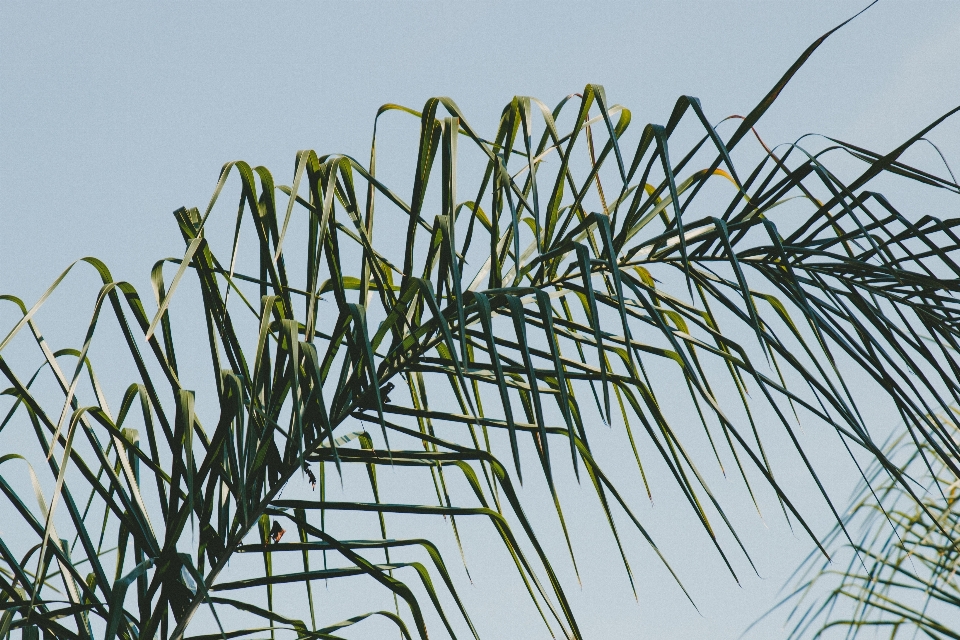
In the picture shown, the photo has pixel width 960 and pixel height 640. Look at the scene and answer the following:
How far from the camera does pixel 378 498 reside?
975mm

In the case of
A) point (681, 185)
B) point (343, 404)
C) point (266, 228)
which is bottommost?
point (343, 404)

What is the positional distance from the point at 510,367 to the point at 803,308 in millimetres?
281

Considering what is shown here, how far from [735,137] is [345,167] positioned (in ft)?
1.20

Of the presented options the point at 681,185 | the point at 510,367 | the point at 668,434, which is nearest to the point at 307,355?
the point at 510,367

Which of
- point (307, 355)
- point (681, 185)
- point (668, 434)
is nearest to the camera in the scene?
point (307, 355)

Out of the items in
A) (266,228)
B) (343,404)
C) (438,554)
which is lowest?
(438,554)

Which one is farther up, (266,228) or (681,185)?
(681,185)

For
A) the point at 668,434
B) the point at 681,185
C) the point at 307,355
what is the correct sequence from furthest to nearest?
1. the point at 681,185
2. the point at 668,434
3. the point at 307,355

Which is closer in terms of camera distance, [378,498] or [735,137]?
[735,137]

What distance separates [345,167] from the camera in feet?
2.91

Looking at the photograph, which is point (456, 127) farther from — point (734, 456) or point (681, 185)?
point (734, 456)

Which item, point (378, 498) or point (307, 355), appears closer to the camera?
point (307, 355)

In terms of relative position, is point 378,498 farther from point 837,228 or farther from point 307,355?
point 837,228

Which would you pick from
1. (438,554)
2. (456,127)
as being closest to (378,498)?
(438,554)
